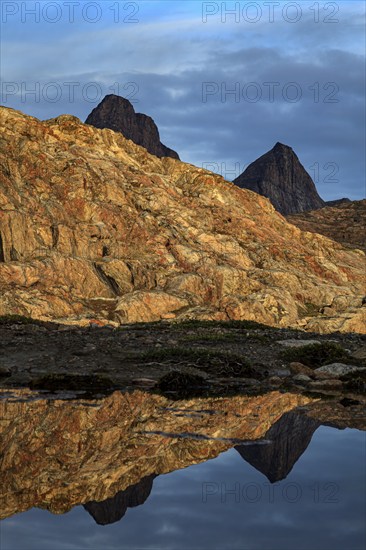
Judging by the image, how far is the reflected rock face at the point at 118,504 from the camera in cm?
717

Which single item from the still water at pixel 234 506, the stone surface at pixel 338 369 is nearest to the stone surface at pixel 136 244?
the stone surface at pixel 338 369

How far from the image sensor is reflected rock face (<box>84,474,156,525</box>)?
7.17 m

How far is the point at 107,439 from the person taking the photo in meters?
11.9

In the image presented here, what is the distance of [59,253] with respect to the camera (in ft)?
251

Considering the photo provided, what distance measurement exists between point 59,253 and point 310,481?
228ft

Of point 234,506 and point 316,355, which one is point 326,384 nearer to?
point 316,355

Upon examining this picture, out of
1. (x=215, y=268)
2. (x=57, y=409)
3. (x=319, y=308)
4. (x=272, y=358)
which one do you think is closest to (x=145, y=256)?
(x=215, y=268)

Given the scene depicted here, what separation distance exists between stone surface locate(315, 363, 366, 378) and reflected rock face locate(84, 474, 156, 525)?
13.9 m

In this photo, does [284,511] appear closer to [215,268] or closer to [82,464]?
[82,464]

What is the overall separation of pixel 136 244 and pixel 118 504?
79.9 m

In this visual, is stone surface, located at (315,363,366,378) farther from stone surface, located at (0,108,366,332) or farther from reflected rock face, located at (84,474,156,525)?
stone surface, located at (0,108,366,332)

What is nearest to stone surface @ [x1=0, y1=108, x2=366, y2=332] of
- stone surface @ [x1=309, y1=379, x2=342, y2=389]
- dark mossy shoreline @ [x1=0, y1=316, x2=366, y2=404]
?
dark mossy shoreline @ [x1=0, y1=316, x2=366, y2=404]

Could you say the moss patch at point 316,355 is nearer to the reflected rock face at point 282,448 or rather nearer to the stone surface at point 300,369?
the stone surface at point 300,369

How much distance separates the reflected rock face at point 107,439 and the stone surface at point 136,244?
42.8 meters
